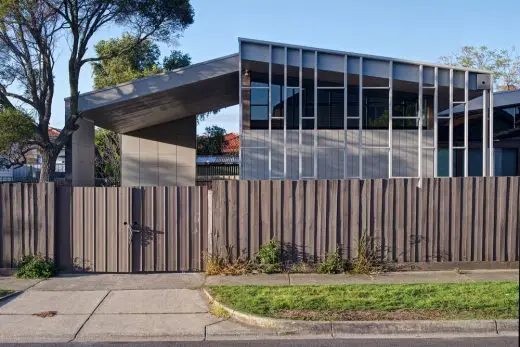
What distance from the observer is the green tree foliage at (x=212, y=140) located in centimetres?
3916

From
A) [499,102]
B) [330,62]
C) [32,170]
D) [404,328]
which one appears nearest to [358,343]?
[404,328]

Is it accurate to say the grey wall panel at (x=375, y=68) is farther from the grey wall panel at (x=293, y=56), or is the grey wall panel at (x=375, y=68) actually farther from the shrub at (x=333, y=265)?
the shrub at (x=333, y=265)

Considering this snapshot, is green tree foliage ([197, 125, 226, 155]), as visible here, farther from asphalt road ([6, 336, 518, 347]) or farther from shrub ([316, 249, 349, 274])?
asphalt road ([6, 336, 518, 347])

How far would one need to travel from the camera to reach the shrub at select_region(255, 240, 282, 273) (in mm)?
11742

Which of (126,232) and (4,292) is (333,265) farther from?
(4,292)

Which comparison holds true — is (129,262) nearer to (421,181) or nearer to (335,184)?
(335,184)

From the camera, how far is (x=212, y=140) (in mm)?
39438

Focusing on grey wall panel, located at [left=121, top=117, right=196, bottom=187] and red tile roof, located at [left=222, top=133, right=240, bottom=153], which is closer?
grey wall panel, located at [left=121, top=117, right=196, bottom=187]

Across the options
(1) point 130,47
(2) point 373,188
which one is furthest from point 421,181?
(1) point 130,47

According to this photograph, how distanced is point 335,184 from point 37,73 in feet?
37.0

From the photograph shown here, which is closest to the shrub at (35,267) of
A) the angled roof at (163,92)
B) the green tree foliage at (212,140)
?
the angled roof at (163,92)

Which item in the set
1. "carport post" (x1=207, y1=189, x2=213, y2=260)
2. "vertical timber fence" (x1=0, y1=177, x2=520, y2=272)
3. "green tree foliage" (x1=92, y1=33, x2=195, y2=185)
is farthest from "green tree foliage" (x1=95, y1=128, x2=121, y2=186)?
"carport post" (x1=207, y1=189, x2=213, y2=260)

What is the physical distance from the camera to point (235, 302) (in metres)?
9.20

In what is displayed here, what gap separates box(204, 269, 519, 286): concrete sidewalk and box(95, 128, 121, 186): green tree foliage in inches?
1061
